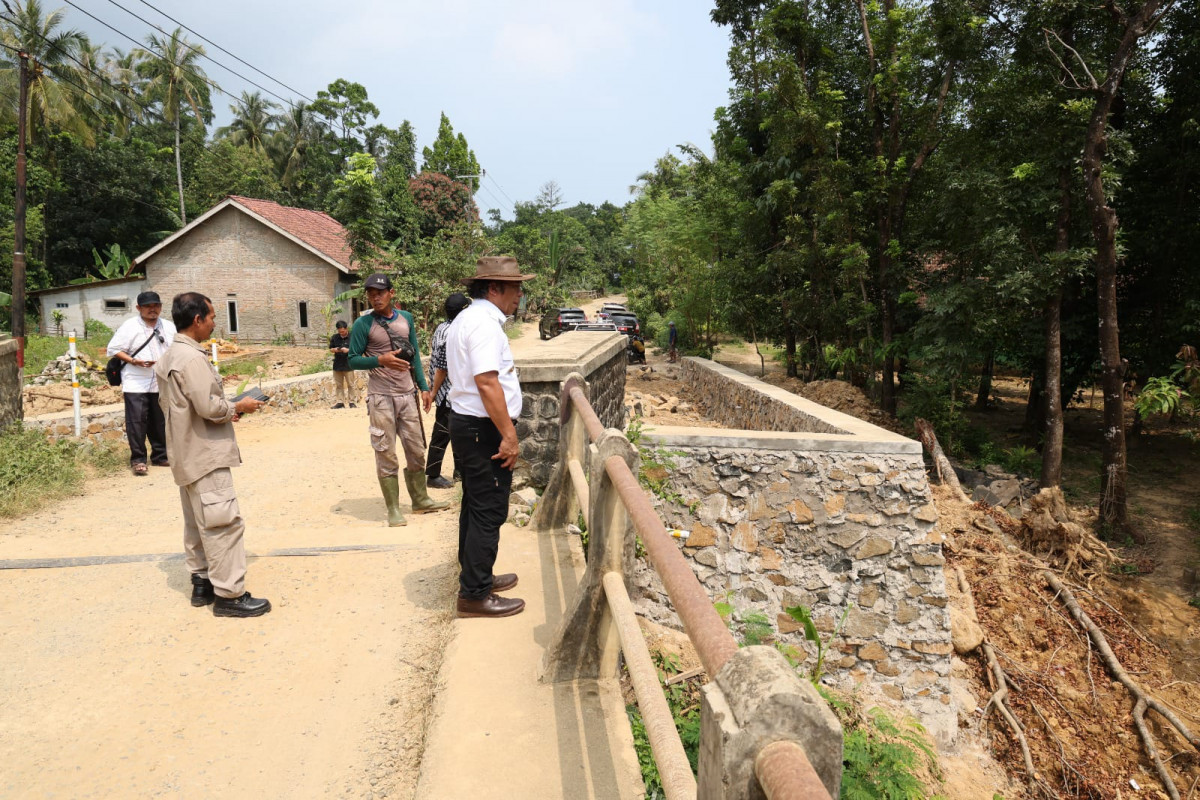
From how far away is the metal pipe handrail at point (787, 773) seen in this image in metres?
1.05

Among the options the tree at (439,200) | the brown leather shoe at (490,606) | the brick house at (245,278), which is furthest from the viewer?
the tree at (439,200)

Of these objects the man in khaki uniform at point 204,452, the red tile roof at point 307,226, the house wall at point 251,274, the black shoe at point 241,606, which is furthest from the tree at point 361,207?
the black shoe at point 241,606

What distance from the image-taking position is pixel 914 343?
13.5m

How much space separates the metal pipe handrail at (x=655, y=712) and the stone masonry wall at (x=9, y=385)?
7038 millimetres

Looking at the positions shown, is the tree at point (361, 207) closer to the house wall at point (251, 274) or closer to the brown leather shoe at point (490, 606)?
the house wall at point (251, 274)

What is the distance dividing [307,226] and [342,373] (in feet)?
59.1

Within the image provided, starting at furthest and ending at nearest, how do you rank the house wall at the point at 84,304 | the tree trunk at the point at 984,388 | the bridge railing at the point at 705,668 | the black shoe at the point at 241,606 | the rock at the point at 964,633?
the house wall at the point at 84,304 → the tree trunk at the point at 984,388 → the rock at the point at 964,633 → the black shoe at the point at 241,606 → the bridge railing at the point at 705,668

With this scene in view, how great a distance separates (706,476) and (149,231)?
1480 inches

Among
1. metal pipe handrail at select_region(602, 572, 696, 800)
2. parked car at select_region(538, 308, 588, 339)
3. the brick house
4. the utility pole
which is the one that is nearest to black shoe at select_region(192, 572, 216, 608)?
metal pipe handrail at select_region(602, 572, 696, 800)

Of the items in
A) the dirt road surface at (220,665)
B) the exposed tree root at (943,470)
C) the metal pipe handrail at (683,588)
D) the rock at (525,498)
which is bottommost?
the exposed tree root at (943,470)

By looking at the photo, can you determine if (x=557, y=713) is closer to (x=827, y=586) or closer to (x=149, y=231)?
(x=827, y=586)

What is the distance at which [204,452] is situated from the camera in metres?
3.55

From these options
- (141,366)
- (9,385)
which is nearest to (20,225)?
(9,385)

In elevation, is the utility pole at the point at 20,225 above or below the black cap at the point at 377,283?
above
